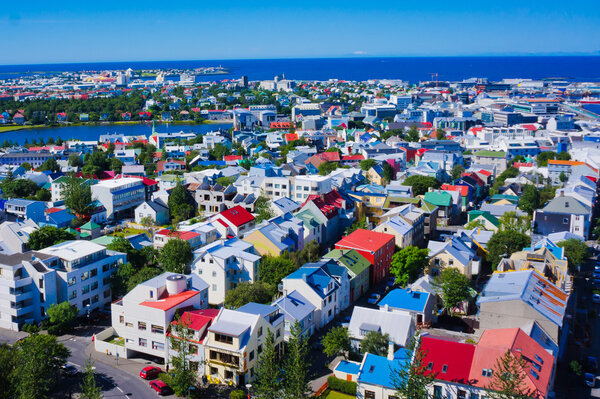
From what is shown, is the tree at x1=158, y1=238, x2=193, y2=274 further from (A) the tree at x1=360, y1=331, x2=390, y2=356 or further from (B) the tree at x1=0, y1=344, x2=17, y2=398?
(A) the tree at x1=360, y1=331, x2=390, y2=356

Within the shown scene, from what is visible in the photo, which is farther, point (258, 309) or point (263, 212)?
point (263, 212)

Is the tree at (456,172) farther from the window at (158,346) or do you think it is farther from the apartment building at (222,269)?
the window at (158,346)

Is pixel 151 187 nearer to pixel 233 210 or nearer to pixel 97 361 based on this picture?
pixel 233 210

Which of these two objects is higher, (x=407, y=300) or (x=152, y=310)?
(x=152, y=310)

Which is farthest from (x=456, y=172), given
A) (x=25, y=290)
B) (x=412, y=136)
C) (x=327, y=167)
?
(x=25, y=290)

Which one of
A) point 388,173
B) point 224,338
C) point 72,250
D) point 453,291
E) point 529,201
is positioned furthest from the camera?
point 388,173

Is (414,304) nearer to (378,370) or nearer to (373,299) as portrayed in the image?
(373,299)

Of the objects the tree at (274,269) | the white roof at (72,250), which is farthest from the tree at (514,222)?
the white roof at (72,250)
